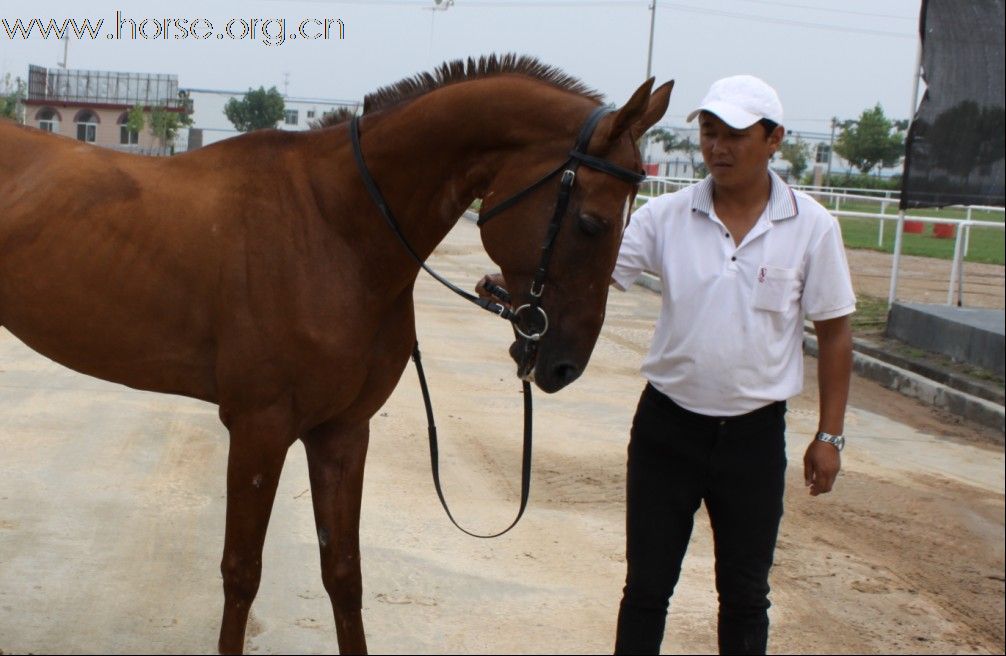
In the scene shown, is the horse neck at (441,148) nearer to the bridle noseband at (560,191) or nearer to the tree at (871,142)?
the bridle noseband at (560,191)

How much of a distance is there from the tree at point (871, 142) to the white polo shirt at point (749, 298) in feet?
208

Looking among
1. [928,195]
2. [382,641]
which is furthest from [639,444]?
[928,195]

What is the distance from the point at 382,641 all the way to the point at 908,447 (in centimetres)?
450

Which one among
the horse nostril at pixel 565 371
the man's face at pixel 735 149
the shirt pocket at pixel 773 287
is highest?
the man's face at pixel 735 149

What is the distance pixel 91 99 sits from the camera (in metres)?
30.5

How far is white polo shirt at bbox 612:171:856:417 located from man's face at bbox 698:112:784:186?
11cm

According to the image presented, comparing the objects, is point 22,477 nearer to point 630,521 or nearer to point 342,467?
point 342,467

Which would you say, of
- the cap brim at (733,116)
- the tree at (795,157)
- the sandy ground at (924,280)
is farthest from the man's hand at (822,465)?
the tree at (795,157)

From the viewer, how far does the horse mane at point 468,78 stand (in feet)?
10.00

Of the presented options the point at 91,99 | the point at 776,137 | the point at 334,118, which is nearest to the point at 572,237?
the point at 776,137

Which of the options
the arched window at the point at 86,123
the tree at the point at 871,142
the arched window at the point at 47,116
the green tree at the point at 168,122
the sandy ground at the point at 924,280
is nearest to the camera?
the sandy ground at the point at 924,280

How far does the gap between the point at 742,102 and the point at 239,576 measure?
203 cm

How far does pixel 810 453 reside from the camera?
117 inches

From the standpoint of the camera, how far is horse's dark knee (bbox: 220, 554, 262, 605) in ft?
10.6
